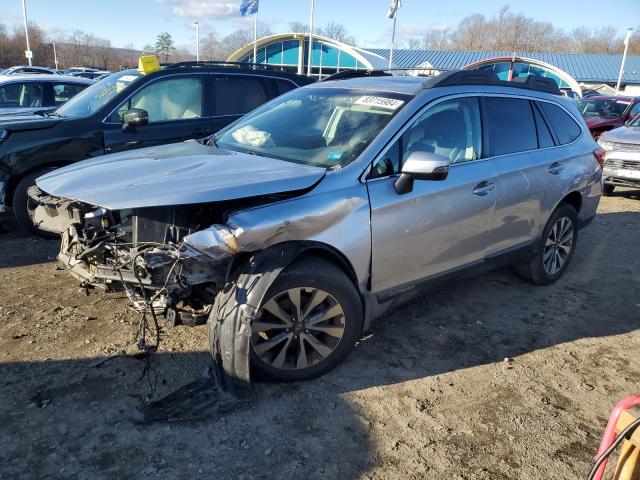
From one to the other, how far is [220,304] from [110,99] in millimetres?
4034

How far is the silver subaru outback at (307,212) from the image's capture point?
2826 mm

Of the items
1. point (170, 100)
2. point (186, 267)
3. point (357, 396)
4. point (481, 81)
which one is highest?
point (481, 81)

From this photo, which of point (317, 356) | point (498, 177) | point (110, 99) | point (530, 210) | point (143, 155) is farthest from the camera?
point (110, 99)

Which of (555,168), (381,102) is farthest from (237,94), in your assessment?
(555,168)

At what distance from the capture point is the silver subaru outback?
283cm

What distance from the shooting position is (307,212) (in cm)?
292

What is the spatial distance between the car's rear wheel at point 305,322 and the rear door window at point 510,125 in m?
1.86

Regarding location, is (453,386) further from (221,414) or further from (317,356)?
(221,414)

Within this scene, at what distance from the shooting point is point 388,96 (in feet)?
12.0

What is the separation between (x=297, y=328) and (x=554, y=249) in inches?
121

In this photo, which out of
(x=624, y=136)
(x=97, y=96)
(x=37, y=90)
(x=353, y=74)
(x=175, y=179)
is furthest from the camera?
(x=624, y=136)

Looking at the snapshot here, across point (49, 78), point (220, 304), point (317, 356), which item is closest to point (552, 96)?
point (317, 356)

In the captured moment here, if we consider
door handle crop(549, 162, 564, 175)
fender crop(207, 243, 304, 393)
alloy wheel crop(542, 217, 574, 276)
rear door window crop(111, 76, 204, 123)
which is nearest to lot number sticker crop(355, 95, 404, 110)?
fender crop(207, 243, 304, 393)

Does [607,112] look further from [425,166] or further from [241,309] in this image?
[241,309]
